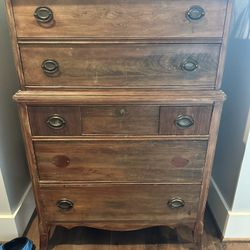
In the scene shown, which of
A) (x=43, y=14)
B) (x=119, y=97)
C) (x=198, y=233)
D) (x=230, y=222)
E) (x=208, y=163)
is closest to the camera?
(x=43, y=14)

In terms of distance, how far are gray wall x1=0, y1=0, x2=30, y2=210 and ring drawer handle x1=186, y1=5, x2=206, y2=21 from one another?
2.89ft

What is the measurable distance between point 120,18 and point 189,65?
31cm

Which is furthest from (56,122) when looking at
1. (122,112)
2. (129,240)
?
(129,240)

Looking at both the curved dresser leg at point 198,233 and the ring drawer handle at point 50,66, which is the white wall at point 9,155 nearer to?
the ring drawer handle at point 50,66

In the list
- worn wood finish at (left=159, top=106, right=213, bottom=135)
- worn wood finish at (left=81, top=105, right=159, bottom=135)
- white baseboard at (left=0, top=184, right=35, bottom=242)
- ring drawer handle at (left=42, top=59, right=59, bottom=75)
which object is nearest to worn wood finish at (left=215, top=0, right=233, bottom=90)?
worn wood finish at (left=159, top=106, right=213, bottom=135)

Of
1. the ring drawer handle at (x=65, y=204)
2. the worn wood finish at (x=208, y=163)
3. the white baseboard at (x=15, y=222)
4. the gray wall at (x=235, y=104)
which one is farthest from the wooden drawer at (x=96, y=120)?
the white baseboard at (x=15, y=222)

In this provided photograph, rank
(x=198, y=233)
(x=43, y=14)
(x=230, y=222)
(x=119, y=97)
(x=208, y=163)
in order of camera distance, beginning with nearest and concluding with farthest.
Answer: (x=43, y=14) → (x=119, y=97) → (x=208, y=163) → (x=198, y=233) → (x=230, y=222)

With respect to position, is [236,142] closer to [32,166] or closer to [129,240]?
[129,240]

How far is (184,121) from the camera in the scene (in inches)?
43.7

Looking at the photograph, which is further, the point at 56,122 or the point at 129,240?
the point at 129,240

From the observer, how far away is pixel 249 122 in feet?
4.10

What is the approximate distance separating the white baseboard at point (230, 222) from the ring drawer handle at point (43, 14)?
1265 mm

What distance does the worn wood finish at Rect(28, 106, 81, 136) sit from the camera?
109 cm

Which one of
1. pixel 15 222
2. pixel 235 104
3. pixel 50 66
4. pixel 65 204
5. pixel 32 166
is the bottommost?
pixel 15 222
